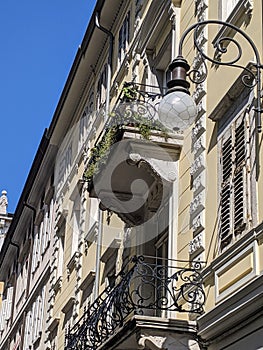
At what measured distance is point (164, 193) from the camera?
12891 mm

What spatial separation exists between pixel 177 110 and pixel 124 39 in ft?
33.3

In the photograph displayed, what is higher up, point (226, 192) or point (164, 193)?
point (164, 193)

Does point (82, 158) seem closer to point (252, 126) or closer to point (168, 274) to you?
point (168, 274)

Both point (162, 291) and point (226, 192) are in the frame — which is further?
point (162, 291)

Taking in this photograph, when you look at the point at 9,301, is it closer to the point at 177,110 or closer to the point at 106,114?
the point at 106,114

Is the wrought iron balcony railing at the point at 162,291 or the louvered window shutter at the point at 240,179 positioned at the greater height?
the louvered window shutter at the point at 240,179

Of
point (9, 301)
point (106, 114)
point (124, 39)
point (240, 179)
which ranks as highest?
point (9, 301)

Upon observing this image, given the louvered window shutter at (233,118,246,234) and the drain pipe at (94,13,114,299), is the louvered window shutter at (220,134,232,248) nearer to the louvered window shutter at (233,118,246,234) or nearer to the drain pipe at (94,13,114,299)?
the louvered window shutter at (233,118,246,234)

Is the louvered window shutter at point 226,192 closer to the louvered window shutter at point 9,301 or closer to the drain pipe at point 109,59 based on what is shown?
the drain pipe at point 109,59

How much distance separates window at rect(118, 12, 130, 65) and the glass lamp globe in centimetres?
943

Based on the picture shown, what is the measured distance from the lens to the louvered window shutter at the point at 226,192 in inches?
391

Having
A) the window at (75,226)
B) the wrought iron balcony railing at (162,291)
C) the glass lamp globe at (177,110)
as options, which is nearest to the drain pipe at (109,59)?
the window at (75,226)

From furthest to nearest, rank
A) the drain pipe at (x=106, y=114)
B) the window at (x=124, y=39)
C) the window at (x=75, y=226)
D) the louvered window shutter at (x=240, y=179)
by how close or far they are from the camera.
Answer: the window at (x=75, y=226)
the window at (x=124, y=39)
the drain pipe at (x=106, y=114)
the louvered window shutter at (x=240, y=179)

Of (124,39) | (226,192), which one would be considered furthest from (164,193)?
(124,39)
